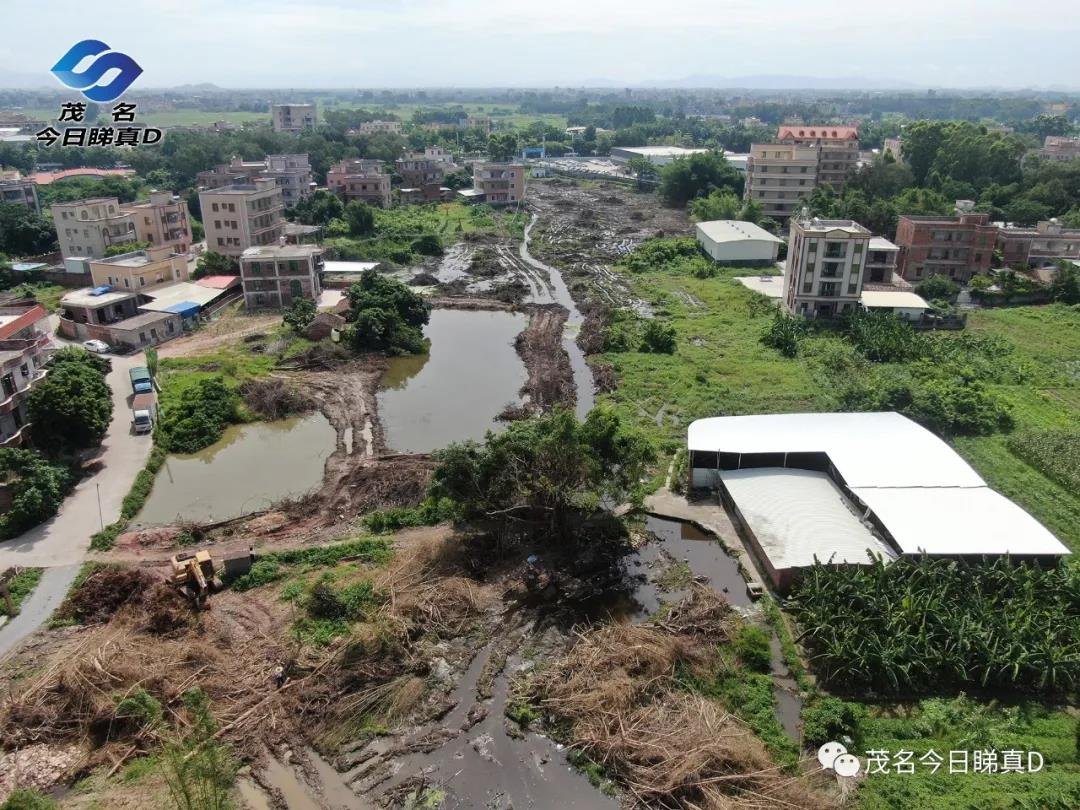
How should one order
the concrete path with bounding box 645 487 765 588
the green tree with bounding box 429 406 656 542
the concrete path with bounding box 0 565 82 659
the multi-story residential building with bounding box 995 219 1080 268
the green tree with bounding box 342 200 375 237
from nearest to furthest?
the concrete path with bounding box 0 565 82 659, the green tree with bounding box 429 406 656 542, the concrete path with bounding box 645 487 765 588, the multi-story residential building with bounding box 995 219 1080 268, the green tree with bounding box 342 200 375 237

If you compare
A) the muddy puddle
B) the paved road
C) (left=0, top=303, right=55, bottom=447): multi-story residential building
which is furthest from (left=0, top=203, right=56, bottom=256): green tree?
the muddy puddle

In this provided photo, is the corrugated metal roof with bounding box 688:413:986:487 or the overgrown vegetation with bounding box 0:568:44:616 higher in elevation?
the corrugated metal roof with bounding box 688:413:986:487

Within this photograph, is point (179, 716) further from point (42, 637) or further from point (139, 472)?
point (139, 472)

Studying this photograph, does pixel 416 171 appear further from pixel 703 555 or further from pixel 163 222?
pixel 703 555

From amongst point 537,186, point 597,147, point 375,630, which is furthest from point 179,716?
point 597,147

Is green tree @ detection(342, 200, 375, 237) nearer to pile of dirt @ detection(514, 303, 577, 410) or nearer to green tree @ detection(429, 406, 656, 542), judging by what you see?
pile of dirt @ detection(514, 303, 577, 410)

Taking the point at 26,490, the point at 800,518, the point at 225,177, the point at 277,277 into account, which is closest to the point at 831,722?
the point at 800,518

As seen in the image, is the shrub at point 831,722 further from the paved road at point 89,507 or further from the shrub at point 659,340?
the shrub at point 659,340
